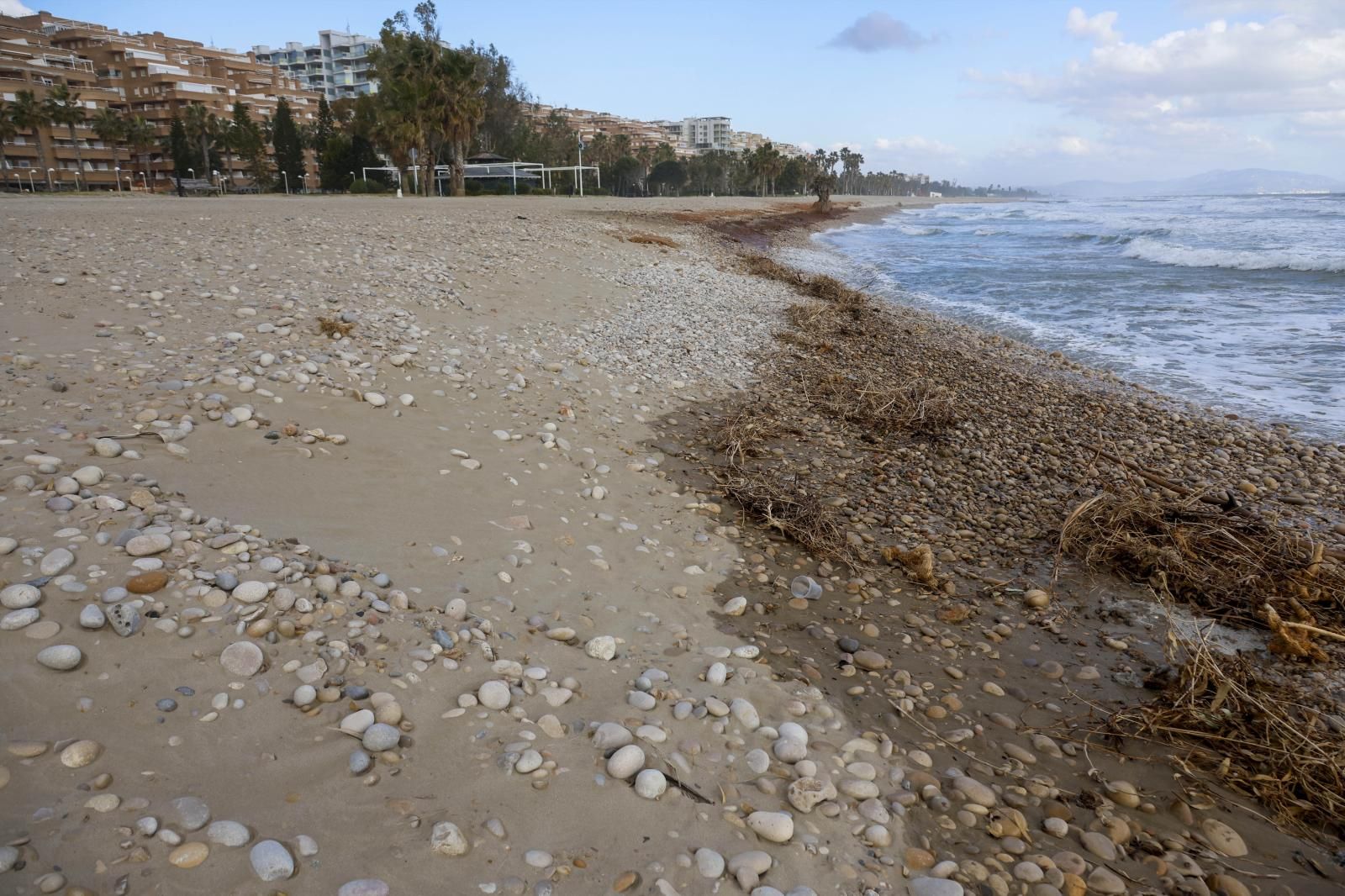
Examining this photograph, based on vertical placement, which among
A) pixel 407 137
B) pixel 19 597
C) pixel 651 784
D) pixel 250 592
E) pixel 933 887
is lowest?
pixel 933 887

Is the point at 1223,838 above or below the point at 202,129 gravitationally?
below

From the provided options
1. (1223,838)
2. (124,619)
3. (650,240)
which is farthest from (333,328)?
(650,240)

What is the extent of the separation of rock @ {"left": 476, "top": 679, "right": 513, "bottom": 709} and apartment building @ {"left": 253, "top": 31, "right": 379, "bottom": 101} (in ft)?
505

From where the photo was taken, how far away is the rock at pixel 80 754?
7.06 feet

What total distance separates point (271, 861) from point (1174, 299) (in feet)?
73.0

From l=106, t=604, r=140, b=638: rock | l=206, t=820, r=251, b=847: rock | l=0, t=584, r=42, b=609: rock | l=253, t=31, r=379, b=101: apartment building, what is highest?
l=253, t=31, r=379, b=101: apartment building

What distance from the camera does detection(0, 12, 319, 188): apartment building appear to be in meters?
73.9

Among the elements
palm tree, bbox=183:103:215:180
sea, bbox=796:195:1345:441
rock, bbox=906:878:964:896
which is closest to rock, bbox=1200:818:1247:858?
rock, bbox=906:878:964:896

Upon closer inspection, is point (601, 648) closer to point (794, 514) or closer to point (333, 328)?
point (794, 514)

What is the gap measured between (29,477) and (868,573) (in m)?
4.79

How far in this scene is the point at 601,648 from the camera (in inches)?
134

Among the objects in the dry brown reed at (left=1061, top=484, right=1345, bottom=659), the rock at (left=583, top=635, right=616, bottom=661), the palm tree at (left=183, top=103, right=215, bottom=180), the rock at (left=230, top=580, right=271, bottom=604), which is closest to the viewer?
the rock at (left=230, top=580, right=271, bottom=604)

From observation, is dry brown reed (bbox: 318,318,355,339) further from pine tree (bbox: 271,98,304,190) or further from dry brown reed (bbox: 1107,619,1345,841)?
pine tree (bbox: 271,98,304,190)

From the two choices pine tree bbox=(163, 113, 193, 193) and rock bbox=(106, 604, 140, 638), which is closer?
rock bbox=(106, 604, 140, 638)
